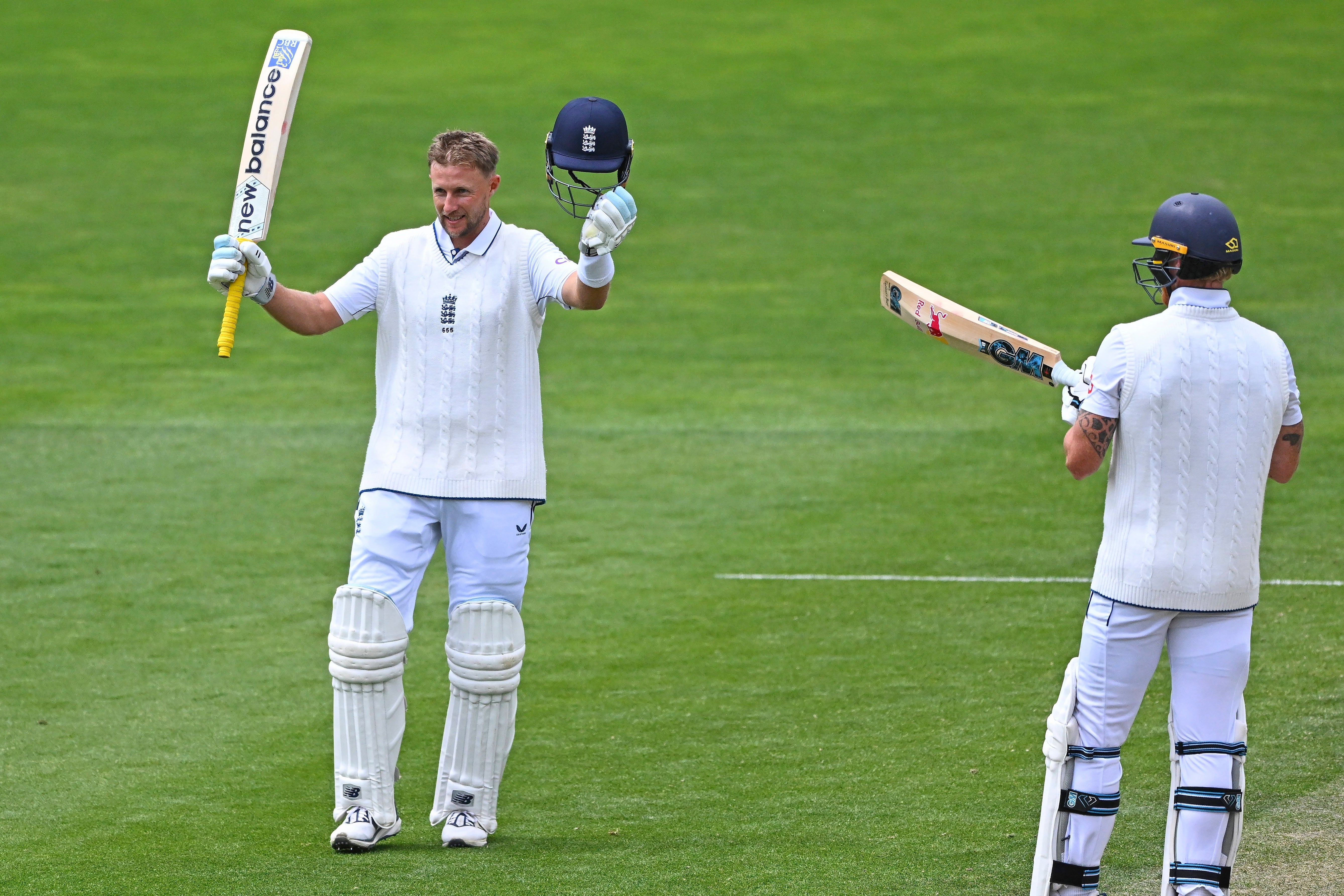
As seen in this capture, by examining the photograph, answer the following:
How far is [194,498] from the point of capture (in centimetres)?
1017

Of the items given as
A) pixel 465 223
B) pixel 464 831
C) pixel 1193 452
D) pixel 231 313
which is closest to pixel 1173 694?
pixel 1193 452

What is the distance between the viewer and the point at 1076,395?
4828mm

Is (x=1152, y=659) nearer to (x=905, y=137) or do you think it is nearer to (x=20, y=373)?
(x=20, y=373)

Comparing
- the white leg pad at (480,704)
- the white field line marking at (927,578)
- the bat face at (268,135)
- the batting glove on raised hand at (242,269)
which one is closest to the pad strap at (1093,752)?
the white leg pad at (480,704)

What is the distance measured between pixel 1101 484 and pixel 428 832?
574cm

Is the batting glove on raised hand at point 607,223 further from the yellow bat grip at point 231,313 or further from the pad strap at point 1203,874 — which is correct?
the pad strap at point 1203,874

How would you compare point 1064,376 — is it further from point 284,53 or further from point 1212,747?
point 284,53

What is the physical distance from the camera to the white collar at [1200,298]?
4.67 meters

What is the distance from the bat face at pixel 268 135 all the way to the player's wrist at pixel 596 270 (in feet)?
3.49

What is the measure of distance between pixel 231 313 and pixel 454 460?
0.85 m

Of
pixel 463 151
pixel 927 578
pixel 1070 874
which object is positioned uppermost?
pixel 463 151

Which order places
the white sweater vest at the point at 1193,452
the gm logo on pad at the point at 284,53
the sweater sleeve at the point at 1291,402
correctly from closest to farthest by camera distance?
the white sweater vest at the point at 1193,452
the sweater sleeve at the point at 1291,402
the gm logo on pad at the point at 284,53

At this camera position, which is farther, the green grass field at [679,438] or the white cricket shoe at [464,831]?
the green grass field at [679,438]

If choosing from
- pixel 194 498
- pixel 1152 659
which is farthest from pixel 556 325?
pixel 1152 659
